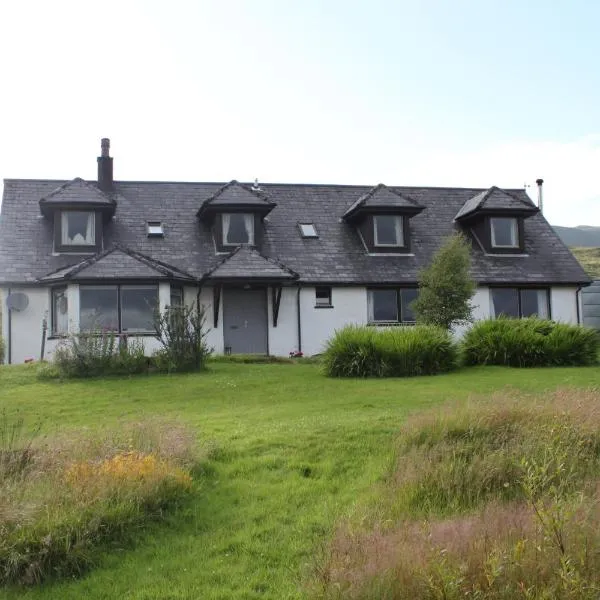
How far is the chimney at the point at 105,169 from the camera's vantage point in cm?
2750

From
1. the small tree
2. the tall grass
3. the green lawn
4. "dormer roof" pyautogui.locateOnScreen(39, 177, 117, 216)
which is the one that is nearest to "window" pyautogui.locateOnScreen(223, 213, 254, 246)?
"dormer roof" pyautogui.locateOnScreen(39, 177, 117, 216)

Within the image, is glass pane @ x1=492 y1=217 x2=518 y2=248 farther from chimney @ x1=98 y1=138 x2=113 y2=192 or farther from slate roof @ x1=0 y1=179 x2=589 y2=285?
chimney @ x1=98 y1=138 x2=113 y2=192

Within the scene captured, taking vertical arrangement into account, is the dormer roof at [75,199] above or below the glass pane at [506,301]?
above

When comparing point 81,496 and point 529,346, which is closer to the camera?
point 81,496

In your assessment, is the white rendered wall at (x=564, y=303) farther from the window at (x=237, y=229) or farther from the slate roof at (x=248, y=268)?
the window at (x=237, y=229)

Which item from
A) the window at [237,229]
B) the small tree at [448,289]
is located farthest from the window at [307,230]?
the small tree at [448,289]

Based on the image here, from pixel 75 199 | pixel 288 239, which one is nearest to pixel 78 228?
pixel 75 199

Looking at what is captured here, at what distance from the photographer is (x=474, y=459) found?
7.38 meters

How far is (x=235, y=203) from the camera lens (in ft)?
82.0

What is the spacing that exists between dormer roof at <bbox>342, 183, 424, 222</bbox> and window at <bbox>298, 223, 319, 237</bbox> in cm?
158

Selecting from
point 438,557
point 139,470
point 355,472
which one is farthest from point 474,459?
point 139,470

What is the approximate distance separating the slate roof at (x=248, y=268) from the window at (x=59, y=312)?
4441 millimetres

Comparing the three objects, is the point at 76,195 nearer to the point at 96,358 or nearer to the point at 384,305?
the point at 96,358

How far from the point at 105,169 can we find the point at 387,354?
1572 cm
